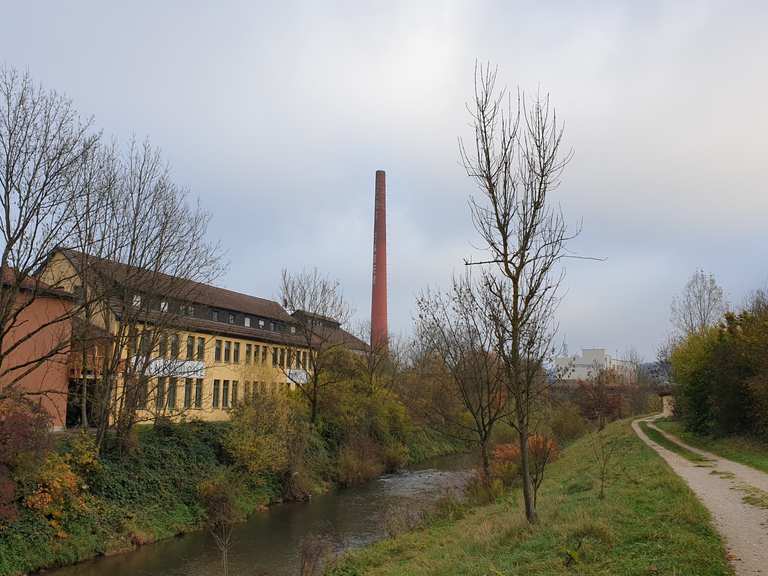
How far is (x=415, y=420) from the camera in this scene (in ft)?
141

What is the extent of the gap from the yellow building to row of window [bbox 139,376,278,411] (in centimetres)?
6

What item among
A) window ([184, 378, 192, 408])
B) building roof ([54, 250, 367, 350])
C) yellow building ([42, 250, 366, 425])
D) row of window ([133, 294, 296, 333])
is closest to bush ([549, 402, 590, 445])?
building roof ([54, 250, 367, 350])

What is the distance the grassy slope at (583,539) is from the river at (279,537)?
4.08 metres

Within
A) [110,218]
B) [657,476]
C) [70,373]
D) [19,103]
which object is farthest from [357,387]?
[19,103]

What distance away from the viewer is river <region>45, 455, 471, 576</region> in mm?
16719

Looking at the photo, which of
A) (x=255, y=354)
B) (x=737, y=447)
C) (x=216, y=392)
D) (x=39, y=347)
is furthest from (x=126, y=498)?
(x=255, y=354)

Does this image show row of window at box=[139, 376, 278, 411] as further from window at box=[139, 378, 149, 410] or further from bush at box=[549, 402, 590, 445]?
bush at box=[549, 402, 590, 445]

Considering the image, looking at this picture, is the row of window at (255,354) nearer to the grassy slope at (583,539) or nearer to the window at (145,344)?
the window at (145,344)

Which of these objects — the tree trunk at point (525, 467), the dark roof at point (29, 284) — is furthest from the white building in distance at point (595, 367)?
the dark roof at point (29, 284)

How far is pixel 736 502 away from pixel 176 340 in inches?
863

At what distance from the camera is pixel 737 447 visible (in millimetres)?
21500

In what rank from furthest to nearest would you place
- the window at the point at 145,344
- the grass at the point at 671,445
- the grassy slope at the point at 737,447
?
the window at the point at 145,344, the grass at the point at 671,445, the grassy slope at the point at 737,447

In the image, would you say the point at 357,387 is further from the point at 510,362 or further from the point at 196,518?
the point at 510,362

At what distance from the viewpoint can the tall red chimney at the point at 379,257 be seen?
171 feet
